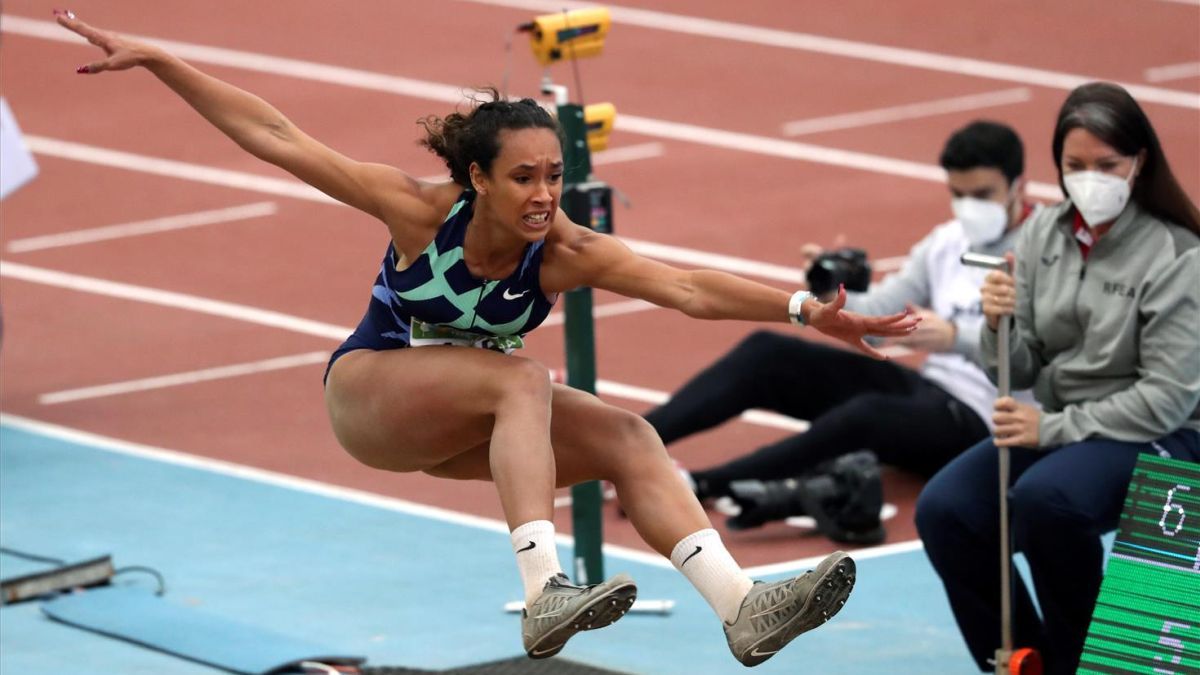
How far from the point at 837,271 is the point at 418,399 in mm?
3032

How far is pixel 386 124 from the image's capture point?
14641mm

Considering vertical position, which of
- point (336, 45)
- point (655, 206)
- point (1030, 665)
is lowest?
point (1030, 665)

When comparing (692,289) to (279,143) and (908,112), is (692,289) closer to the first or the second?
(279,143)

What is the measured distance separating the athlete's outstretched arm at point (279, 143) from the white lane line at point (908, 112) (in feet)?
28.9

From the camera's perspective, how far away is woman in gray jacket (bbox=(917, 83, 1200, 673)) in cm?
657

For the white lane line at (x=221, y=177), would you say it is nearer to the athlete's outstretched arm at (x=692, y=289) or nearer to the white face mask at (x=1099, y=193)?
the white face mask at (x=1099, y=193)

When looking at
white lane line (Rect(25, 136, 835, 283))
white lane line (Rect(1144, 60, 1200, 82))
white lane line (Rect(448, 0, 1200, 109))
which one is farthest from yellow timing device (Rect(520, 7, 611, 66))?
white lane line (Rect(1144, 60, 1200, 82))

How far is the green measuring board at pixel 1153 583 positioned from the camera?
6234 millimetres

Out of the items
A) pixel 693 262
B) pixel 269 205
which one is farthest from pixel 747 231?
pixel 269 205

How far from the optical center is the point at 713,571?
5.72m

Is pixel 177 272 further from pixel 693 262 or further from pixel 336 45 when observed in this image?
pixel 336 45

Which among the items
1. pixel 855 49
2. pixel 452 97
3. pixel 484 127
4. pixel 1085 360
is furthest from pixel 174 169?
pixel 484 127

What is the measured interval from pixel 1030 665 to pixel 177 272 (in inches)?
259

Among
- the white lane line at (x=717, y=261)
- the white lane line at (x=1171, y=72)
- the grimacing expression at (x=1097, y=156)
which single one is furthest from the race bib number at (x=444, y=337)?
the white lane line at (x=1171, y=72)
